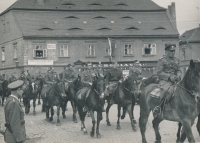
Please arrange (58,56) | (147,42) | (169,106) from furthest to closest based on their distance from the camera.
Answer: (147,42)
(58,56)
(169,106)

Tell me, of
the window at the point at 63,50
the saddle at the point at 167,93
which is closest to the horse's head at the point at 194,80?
the saddle at the point at 167,93

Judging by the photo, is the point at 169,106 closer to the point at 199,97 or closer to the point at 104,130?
the point at 199,97

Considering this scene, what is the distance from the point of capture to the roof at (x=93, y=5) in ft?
128

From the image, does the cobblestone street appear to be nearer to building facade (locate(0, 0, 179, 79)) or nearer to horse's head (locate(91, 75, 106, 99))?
horse's head (locate(91, 75, 106, 99))

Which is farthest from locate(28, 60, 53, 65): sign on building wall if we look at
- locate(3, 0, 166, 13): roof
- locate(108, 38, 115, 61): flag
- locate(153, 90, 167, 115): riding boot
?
locate(153, 90, 167, 115): riding boot

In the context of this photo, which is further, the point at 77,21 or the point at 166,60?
the point at 77,21

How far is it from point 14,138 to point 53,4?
117 feet

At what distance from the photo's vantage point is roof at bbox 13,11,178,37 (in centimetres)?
3653

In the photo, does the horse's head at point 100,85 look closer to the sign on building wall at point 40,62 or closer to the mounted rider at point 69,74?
the mounted rider at point 69,74

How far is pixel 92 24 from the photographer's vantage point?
39.0m

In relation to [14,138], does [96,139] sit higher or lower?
lower

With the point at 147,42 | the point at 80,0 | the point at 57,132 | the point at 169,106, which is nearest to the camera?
the point at 169,106

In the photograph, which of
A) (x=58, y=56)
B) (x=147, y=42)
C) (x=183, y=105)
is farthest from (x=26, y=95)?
(x=147, y=42)

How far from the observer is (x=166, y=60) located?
354 inches
